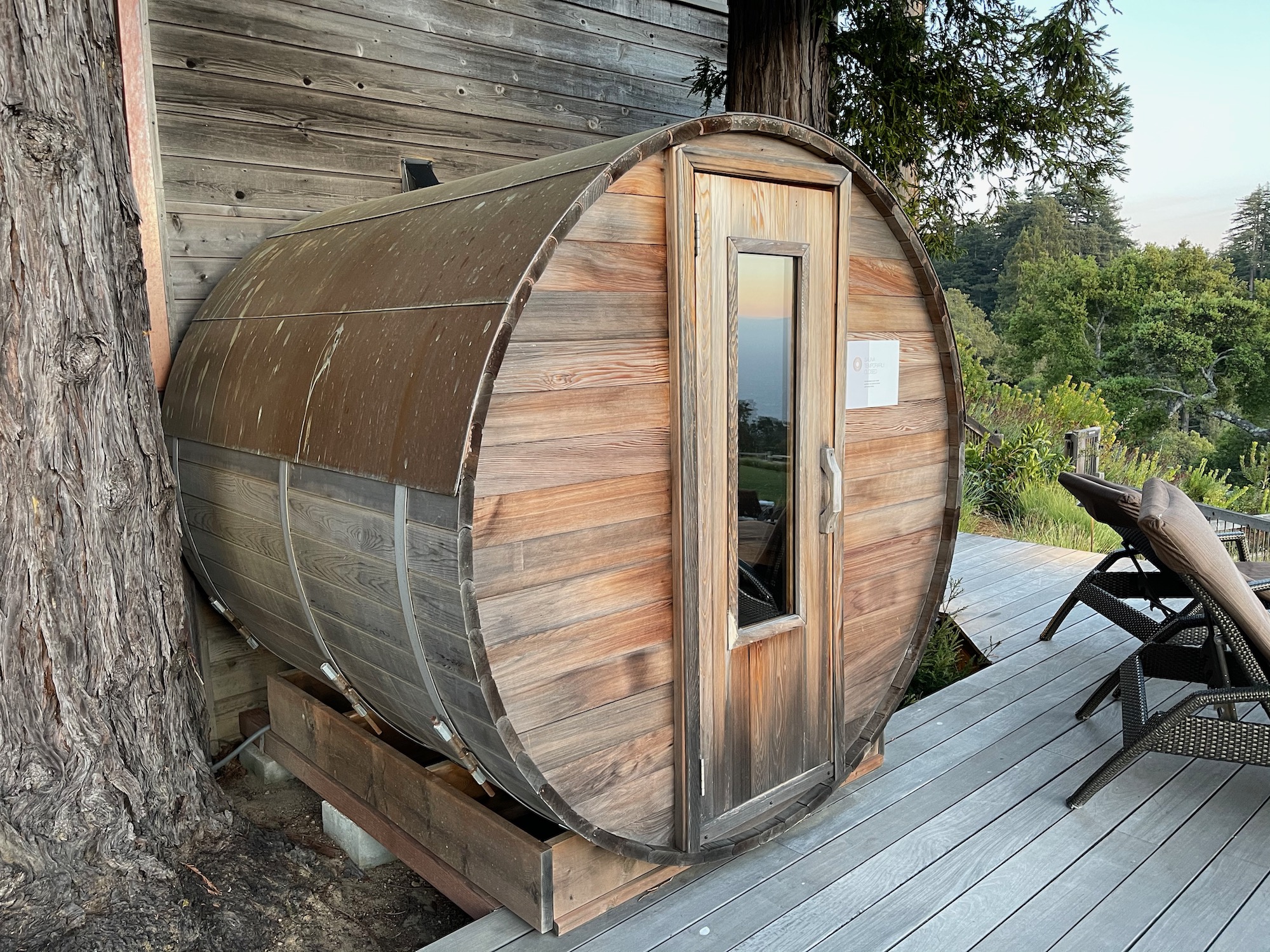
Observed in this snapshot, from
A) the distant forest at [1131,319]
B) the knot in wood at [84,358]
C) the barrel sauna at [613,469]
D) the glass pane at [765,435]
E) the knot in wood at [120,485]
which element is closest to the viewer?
the barrel sauna at [613,469]

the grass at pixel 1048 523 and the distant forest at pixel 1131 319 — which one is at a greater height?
the distant forest at pixel 1131 319

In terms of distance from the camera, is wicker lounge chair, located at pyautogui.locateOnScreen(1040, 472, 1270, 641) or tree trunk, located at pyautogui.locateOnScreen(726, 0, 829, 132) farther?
tree trunk, located at pyautogui.locateOnScreen(726, 0, 829, 132)

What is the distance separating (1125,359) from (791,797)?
27819 millimetres

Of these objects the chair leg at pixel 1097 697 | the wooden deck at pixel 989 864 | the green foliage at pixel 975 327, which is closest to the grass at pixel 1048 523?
the chair leg at pixel 1097 697

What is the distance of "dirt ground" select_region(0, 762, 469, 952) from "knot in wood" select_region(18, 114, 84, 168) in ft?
6.75

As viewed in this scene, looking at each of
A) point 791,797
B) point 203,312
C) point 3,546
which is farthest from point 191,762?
point 791,797

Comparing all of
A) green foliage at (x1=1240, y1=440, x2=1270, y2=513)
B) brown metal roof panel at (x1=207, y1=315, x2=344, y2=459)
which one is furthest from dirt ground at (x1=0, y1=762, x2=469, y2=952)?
green foliage at (x1=1240, y1=440, x2=1270, y2=513)

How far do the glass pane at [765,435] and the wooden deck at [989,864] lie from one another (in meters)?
0.78

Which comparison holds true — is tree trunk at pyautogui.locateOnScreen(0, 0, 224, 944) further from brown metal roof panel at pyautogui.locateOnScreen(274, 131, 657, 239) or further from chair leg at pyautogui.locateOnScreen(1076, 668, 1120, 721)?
chair leg at pyautogui.locateOnScreen(1076, 668, 1120, 721)

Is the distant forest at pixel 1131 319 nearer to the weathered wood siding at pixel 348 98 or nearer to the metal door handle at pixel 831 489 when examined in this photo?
the weathered wood siding at pixel 348 98

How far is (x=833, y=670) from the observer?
299 cm

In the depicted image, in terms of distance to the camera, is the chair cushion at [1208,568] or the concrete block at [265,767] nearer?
the chair cushion at [1208,568]

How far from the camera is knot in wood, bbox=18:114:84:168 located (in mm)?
2605

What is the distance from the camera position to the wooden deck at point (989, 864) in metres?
2.47
